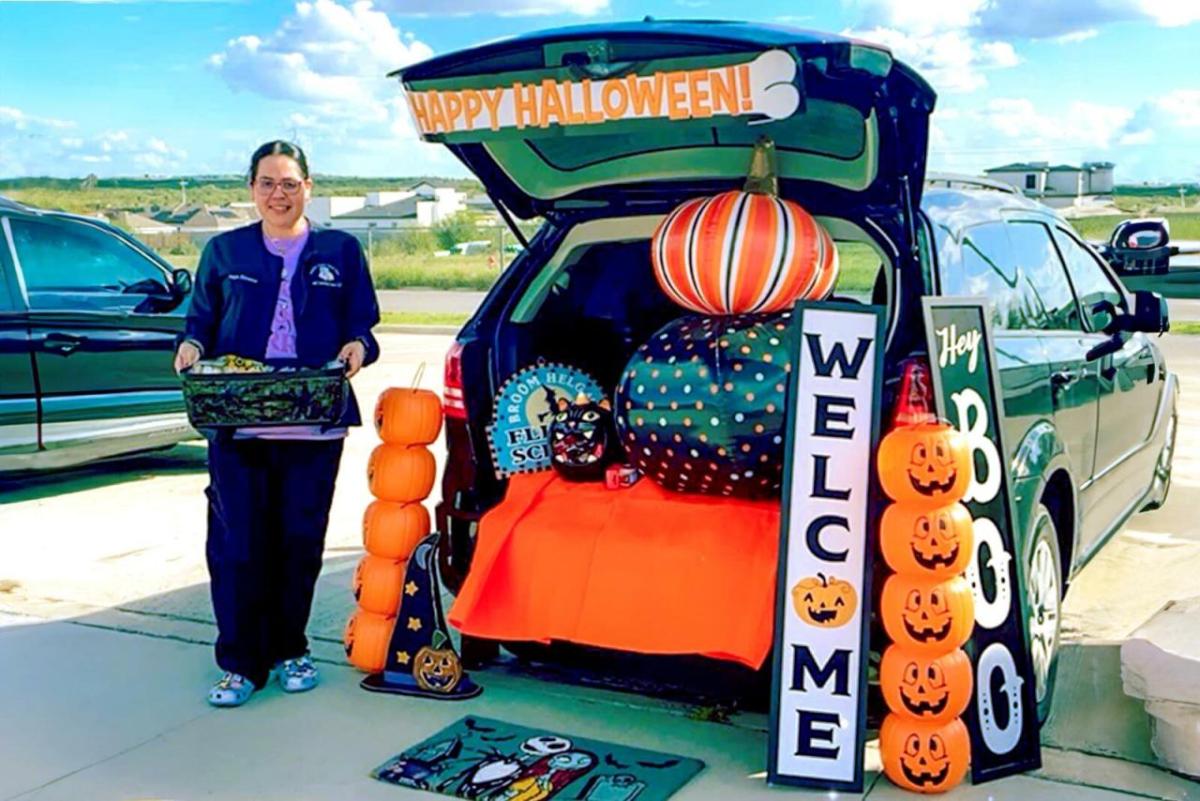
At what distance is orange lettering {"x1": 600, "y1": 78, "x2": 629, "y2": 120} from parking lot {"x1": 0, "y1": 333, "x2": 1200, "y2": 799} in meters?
1.84

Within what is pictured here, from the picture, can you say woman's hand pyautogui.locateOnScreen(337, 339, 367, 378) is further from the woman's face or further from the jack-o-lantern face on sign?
the jack-o-lantern face on sign

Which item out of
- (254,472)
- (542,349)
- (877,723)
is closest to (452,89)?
(542,349)

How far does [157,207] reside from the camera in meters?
66.2

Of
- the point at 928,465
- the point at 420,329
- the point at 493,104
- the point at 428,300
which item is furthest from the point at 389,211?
the point at 928,465

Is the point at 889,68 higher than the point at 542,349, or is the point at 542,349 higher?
the point at 889,68

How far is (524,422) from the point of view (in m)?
4.29

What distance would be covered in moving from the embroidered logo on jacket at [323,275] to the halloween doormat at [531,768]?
148cm

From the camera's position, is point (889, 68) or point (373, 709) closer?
point (889, 68)

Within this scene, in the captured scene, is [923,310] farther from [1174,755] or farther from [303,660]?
[303,660]

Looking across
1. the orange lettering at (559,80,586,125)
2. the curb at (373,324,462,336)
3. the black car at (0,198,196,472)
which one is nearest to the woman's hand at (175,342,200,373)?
the orange lettering at (559,80,586,125)

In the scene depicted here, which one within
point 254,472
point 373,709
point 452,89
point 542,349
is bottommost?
point 373,709

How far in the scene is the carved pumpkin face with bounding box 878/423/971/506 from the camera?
3336mm

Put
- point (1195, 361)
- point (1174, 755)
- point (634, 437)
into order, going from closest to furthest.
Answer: point (1174, 755), point (634, 437), point (1195, 361)

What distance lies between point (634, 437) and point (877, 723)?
1.10 meters
